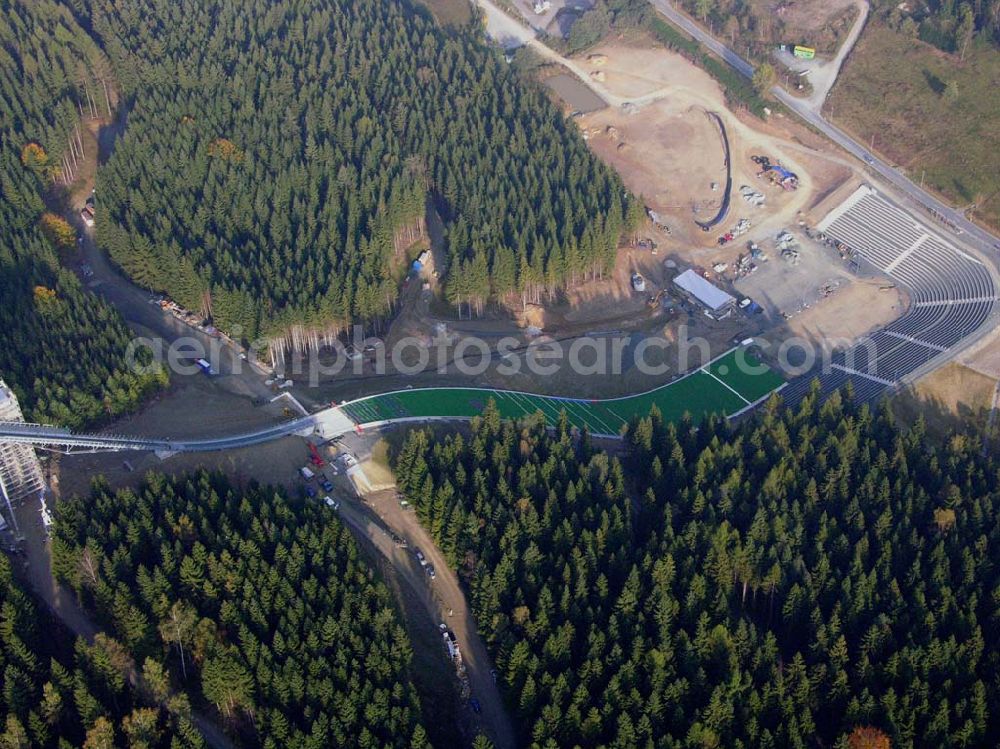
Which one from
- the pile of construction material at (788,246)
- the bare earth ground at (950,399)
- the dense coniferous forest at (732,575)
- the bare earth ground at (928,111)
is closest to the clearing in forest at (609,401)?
the dense coniferous forest at (732,575)

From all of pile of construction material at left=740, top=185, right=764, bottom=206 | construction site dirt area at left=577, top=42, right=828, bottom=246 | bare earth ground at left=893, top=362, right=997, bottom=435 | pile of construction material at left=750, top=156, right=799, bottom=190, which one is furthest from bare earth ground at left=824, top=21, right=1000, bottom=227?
bare earth ground at left=893, top=362, right=997, bottom=435

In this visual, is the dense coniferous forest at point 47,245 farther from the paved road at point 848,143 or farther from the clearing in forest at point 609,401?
the paved road at point 848,143

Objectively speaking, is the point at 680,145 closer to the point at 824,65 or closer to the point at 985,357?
the point at 824,65

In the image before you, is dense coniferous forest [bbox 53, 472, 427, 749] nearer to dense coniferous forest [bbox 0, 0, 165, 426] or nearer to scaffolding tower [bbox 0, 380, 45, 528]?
scaffolding tower [bbox 0, 380, 45, 528]

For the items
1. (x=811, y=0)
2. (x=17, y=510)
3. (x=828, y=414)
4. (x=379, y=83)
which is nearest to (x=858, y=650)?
(x=828, y=414)

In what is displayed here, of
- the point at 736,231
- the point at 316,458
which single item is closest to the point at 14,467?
the point at 316,458

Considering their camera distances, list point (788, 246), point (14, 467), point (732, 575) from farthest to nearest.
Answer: point (788, 246) < point (14, 467) < point (732, 575)

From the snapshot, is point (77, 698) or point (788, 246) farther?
point (788, 246)
